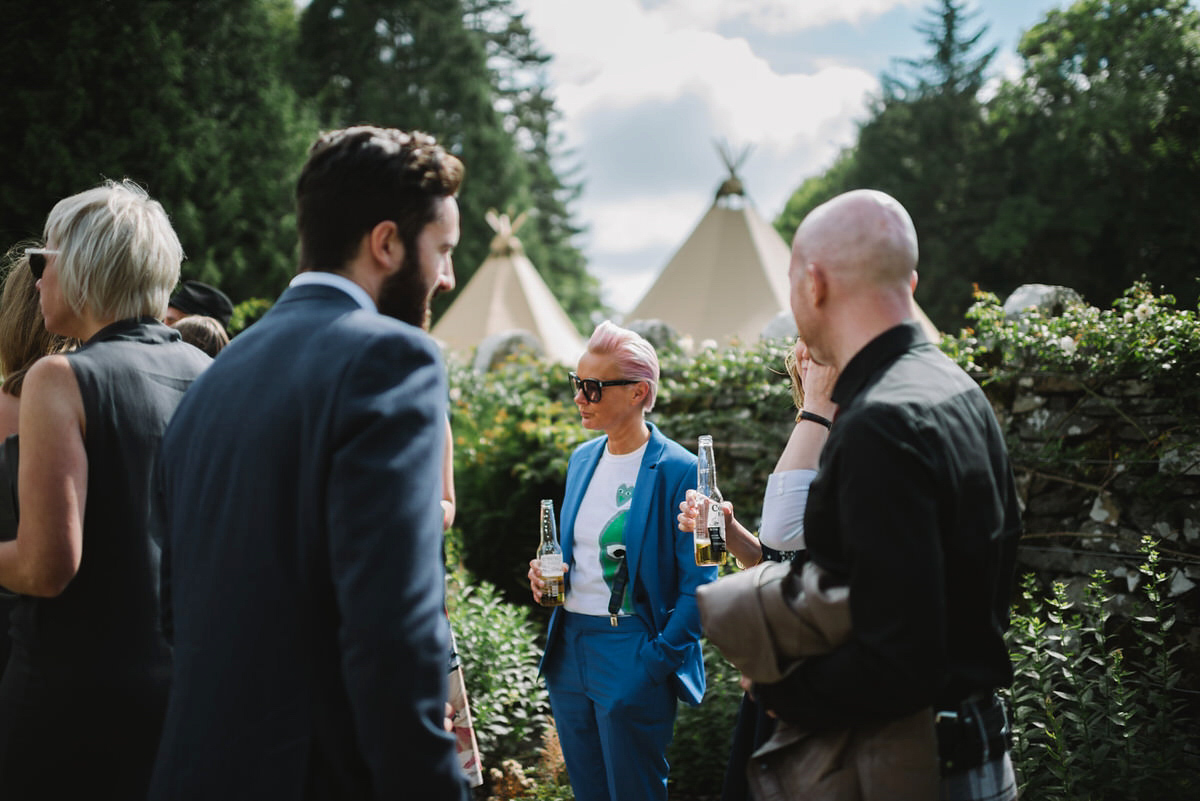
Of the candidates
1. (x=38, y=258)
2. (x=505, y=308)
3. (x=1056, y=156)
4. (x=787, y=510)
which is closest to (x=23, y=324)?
(x=38, y=258)

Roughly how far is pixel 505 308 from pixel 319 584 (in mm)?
14938

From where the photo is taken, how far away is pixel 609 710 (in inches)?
118

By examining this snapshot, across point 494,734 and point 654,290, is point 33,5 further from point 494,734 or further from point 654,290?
point 494,734

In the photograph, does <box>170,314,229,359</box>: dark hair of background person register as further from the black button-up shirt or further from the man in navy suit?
the black button-up shirt

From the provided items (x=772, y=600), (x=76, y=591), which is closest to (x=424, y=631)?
(x=772, y=600)

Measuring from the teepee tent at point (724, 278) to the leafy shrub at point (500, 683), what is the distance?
820cm

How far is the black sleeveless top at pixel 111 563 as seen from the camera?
1991mm

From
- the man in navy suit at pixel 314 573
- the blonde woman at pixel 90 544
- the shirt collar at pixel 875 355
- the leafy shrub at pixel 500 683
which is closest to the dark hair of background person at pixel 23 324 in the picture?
the blonde woman at pixel 90 544

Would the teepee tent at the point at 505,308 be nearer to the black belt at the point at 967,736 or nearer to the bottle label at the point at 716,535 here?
the bottle label at the point at 716,535

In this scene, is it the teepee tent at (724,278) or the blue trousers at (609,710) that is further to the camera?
the teepee tent at (724,278)

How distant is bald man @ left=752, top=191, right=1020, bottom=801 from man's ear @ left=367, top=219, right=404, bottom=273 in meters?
0.79

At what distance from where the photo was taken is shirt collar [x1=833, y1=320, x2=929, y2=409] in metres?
1.74

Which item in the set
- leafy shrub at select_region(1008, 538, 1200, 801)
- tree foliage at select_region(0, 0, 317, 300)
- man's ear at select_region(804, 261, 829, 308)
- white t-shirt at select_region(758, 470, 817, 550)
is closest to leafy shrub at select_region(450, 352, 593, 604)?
leafy shrub at select_region(1008, 538, 1200, 801)

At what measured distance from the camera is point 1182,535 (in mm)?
4414
